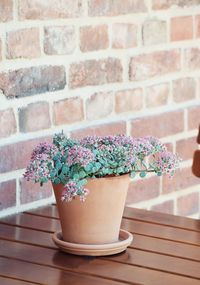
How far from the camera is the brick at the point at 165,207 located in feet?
9.21

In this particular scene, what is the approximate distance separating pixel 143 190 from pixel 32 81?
2.24ft

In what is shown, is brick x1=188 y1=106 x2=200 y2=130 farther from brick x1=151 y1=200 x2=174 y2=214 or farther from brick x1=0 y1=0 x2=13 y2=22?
brick x1=0 y1=0 x2=13 y2=22

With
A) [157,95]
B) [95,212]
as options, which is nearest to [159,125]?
[157,95]

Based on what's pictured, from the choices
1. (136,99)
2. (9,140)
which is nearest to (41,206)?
(9,140)

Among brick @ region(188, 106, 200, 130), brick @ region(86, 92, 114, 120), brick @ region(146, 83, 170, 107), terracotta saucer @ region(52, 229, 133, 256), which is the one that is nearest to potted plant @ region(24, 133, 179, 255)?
terracotta saucer @ region(52, 229, 133, 256)

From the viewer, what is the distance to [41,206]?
2.30 meters

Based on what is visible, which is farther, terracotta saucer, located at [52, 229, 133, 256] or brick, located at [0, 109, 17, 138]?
brick, located at [0, 109, 17, 138]

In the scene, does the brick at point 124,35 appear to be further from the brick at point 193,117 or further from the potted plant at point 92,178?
the potted plant at point 92,178

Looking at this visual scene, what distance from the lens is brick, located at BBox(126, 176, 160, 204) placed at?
268 cm

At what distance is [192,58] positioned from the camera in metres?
2.88

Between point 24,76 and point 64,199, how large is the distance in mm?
584

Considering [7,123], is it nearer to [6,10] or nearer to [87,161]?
[6,10]

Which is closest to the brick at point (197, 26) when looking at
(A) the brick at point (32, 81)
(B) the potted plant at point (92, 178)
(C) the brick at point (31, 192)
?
(A) the brick at point (32, 81)

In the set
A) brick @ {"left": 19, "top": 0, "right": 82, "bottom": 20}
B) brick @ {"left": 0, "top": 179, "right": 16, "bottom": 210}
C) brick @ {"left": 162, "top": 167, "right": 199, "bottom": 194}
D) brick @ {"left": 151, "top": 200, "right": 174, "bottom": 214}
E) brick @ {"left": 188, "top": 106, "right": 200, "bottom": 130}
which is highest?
brick @ {"left": 19, "top": 0, "right": 82, "bottom": 20}
